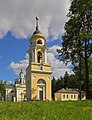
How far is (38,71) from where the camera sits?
50906 mm

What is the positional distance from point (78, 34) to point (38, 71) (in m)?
21.1

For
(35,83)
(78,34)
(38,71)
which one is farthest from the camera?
(38,71)

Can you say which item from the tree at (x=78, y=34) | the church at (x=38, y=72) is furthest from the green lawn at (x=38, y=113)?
the church at (x=38, y=72)

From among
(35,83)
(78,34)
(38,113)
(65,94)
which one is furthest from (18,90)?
(38,113)

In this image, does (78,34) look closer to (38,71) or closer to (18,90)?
(38,71)

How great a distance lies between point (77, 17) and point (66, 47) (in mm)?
3650

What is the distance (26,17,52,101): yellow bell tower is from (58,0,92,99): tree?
1814cm

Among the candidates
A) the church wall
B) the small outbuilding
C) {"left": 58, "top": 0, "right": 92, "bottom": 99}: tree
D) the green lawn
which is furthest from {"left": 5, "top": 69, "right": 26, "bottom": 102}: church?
the green lawn

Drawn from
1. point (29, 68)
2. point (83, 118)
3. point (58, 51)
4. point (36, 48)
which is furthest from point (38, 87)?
point (83, 118)

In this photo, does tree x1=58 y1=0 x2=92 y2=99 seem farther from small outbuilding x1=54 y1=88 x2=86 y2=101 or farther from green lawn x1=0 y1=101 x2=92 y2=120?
small outbuilding x1=54 y1=88 x2=86 y2=101

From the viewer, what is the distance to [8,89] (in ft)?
352

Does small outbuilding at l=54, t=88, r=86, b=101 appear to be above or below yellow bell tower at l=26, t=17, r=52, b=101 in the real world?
below

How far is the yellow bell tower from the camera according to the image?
163 ft

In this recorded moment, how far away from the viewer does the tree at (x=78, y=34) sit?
3073 centimetres
